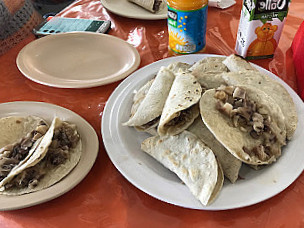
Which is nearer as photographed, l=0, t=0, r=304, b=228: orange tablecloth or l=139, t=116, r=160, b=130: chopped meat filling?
l=0, t=0, r=304, b=228: orange tablecloth

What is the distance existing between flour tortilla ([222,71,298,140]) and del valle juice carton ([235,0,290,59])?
0.26 m

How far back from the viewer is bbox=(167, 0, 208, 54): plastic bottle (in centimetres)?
113

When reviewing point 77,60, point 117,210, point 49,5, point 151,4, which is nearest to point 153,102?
point 117,210

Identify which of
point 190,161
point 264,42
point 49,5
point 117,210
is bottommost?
point 49,5

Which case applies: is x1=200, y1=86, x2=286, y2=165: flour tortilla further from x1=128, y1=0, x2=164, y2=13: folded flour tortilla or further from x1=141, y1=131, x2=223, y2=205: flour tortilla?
x1=128, y1=0, x2=164, y2=13: folded flour tortilla

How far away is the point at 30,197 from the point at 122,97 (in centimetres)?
44

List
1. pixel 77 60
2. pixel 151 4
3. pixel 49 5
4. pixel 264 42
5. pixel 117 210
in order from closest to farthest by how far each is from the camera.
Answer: pixel 117 210
pixel 264 42
pixel 77 60
pixel 151 4
pixel 49 5

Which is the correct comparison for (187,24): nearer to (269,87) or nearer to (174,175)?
(269,87)

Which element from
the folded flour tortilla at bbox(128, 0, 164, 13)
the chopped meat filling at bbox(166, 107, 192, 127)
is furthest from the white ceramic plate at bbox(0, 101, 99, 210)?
the folded flour tortilla at bbox(128, 0, 164, 13)

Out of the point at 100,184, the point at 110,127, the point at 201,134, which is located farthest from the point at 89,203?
the point at 201,134

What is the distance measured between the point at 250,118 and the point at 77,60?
0.81 m

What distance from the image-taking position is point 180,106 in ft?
2.76

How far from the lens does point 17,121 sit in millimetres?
964

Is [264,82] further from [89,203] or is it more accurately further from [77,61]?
[77,61]
